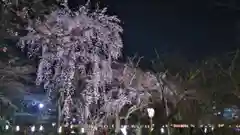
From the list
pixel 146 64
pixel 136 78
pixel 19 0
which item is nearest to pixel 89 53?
pixel 19 0

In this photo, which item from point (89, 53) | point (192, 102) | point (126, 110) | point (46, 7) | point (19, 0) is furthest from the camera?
point (192, 102)

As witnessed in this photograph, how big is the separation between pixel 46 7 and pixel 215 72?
19.9 m

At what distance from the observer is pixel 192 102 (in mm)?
30469

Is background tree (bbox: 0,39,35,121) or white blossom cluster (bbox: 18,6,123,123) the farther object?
background tree (bbox: 0,39,35,121)

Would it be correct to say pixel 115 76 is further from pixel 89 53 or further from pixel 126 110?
pixel 89 53

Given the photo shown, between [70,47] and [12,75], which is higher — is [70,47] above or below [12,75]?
above

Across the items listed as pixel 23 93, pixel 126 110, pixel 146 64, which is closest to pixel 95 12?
pixel 23 93

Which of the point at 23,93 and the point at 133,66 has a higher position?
the point at 133,66

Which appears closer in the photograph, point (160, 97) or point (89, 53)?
point (89, 53)

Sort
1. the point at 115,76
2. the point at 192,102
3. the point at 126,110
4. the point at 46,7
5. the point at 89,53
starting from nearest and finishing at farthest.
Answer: the point at 46,7, the point at 89,53, the point at 115,76, the point at 126,110, the point at 192,102

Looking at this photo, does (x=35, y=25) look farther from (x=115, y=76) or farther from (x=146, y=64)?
(x=146, y=64)

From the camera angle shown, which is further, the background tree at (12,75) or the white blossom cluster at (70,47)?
the background tree at (12,75)

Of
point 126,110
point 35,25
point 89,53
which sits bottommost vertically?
point 126,110

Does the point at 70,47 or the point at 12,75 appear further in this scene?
the point at 12,75
